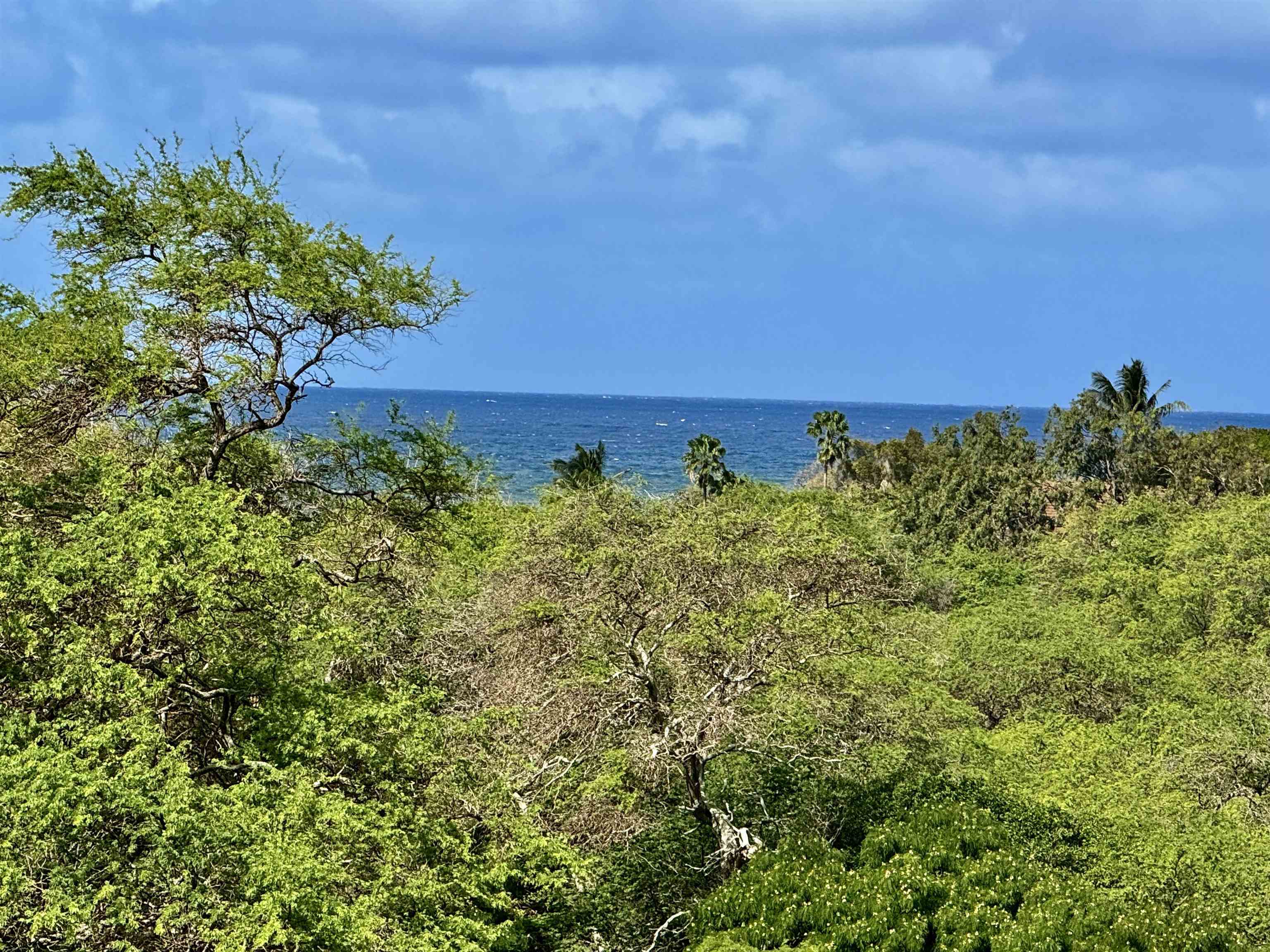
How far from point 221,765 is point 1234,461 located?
58.1m

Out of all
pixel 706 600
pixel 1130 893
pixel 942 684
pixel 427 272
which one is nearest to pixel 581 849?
pixel 706 600

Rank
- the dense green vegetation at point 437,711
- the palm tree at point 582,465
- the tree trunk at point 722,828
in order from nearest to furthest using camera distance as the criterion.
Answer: the dense green vegetation at point 437,711 → the tree trunk at point 722,828 → the palm tree at point 582,465

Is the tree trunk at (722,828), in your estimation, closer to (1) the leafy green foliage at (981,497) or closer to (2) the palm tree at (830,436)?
(1) the leafy green foliage at (981,497)

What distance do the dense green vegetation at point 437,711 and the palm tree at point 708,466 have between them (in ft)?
86.4

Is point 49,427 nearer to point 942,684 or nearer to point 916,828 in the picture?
point 916,828

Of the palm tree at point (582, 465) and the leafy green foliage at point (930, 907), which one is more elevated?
the palm tree at point (582, 465)

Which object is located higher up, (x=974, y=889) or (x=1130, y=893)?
(x=974, y=889)

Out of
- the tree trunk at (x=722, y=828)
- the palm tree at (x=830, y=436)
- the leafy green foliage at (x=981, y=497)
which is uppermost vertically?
the palm tree at (x=830, y=436)

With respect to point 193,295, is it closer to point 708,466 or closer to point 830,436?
point 708,466

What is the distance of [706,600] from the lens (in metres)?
19.9

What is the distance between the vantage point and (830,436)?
68750 mm

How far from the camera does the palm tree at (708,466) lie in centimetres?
5356

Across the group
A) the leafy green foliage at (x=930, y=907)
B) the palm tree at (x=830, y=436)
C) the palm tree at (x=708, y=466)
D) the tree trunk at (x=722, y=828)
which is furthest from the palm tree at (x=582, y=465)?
the leafy green foliage at (x=930, y=907)

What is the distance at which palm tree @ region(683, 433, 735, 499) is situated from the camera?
53.6 metres
